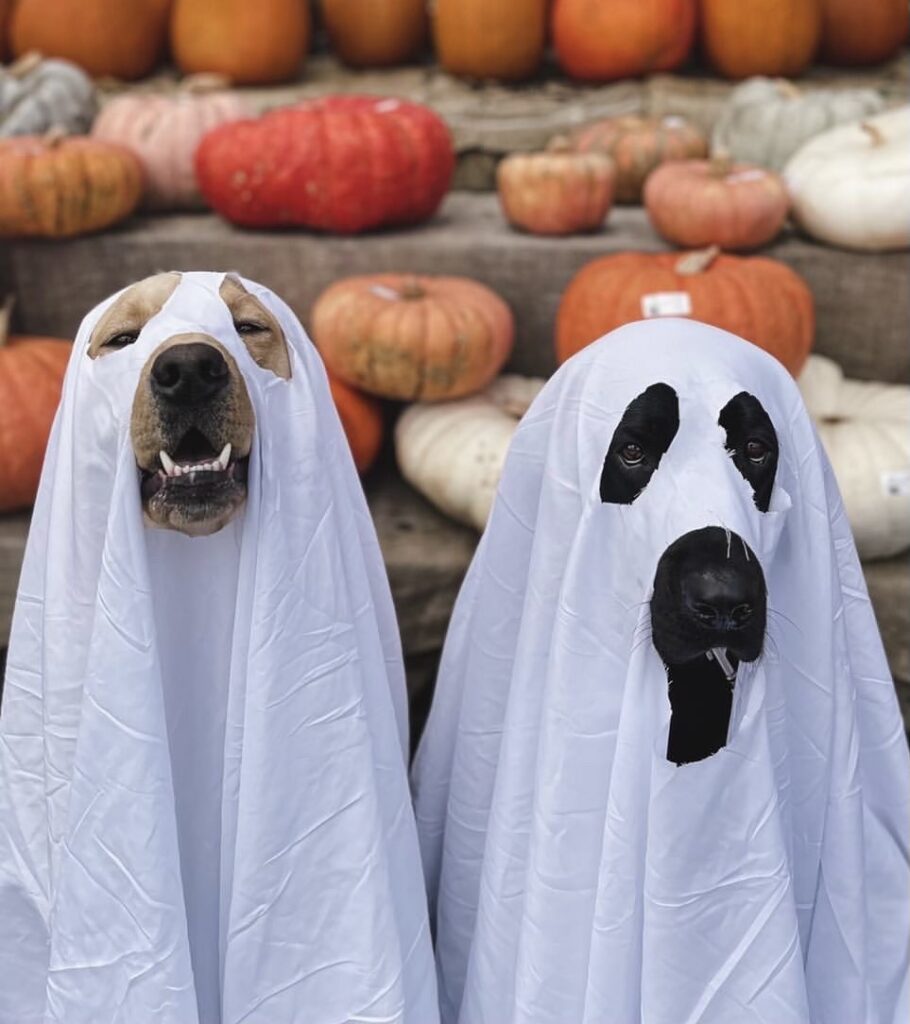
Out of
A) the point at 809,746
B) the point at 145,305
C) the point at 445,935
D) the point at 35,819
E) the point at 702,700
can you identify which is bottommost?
the point at 445,935

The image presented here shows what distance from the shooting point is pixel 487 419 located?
326cm

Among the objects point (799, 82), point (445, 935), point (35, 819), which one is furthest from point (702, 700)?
point (799, 82)

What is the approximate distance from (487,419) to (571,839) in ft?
5.45

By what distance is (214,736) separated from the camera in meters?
1.86

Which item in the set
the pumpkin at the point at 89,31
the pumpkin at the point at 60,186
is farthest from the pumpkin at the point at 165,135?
the pumpkin at the point at 89,31

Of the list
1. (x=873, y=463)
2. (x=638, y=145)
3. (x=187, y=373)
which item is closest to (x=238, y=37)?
(x=638, y=145)

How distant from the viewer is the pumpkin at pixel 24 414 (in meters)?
3.09

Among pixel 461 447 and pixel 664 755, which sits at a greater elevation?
pixel 664 755

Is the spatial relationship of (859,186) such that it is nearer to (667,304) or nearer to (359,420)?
(667,304)

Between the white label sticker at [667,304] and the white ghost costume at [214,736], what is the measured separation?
1.53m

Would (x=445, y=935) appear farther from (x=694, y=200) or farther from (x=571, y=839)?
(x=694, y=200)

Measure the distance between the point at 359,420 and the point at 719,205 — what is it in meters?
1.19

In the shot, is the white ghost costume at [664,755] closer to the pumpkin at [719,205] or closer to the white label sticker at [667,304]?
the white label sticker at [667,304]

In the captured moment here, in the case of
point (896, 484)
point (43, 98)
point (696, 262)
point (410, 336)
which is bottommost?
point (896, 484)
